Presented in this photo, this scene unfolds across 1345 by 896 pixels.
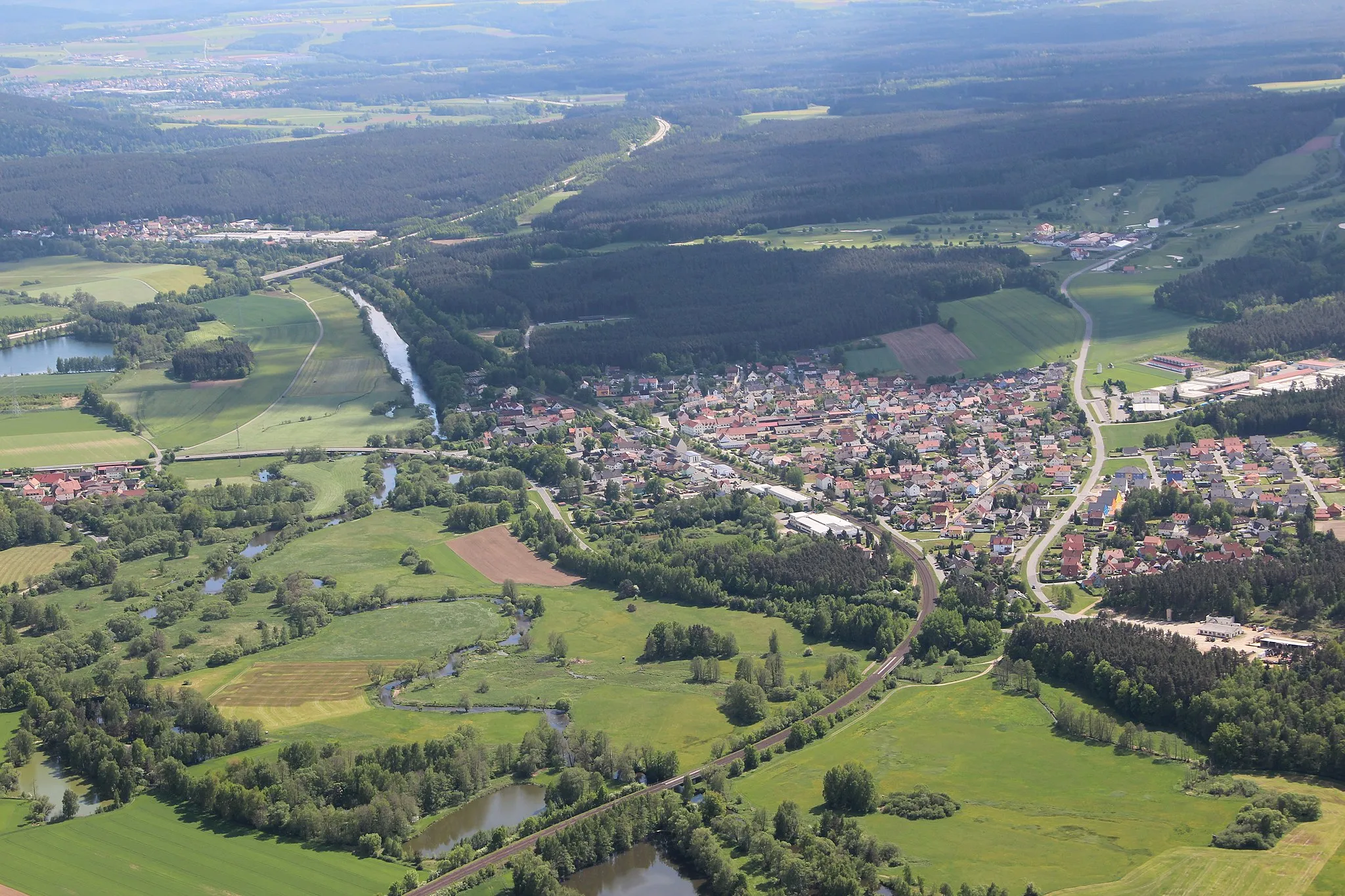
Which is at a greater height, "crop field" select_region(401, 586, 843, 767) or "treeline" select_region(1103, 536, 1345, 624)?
"treeline" select_region(1103, 536, 1345, 624)

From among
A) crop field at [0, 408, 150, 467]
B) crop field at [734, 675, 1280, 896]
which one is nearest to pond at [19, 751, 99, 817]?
crop field at [734, 675, 1280, 896]

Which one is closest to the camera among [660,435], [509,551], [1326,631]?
[1326,631]

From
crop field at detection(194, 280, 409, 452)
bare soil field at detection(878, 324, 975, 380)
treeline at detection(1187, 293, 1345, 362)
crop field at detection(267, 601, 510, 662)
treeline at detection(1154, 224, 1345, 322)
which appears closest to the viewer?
crop field at detection(267, 601, 510, 662)

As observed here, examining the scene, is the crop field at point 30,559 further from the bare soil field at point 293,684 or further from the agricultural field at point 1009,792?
the agricultural field at point 1009,792

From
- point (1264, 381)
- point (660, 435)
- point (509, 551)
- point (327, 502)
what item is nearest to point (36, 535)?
point (327, 502)

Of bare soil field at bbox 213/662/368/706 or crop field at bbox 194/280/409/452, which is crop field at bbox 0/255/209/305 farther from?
bare soil field at bbox 213/662/368/706

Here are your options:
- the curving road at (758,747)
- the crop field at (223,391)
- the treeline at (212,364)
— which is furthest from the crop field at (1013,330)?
the treeline at (212,364)

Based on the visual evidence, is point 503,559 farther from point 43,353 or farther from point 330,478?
point 43,353

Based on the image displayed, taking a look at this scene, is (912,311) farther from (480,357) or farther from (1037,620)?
(1037,620)
